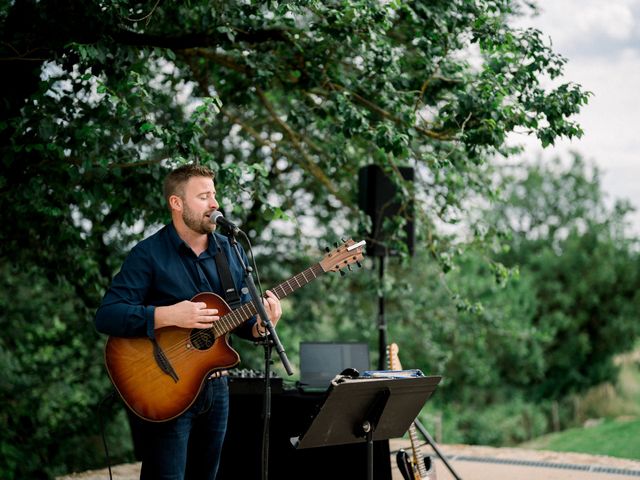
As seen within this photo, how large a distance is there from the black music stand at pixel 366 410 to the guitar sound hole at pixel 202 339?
58cm

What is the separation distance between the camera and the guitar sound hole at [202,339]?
11.7 ft

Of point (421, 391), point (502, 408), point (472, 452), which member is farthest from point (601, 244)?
point (421, 391)

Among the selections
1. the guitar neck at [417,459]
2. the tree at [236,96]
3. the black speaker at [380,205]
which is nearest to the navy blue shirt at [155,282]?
the tree at [236,96]

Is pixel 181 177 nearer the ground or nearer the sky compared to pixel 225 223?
nearer the sky


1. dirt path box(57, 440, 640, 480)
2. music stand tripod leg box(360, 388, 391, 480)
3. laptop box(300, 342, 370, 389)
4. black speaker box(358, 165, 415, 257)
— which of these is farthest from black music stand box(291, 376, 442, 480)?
black speaker box(358, 165, 415, 257)

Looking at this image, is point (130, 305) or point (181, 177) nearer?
point (130, 305)

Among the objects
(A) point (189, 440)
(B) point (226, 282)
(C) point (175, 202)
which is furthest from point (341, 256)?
(A) point (189, 440)

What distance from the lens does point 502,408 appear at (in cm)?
2141

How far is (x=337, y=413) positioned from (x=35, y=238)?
4.36 meters

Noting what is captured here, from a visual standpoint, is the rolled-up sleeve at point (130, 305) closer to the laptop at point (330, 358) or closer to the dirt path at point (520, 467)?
the laptop at point (330, 358)

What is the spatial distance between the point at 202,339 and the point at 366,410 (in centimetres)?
82

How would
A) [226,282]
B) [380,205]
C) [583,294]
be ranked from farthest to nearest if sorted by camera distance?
[583,294] → [380,205] → [226,282]

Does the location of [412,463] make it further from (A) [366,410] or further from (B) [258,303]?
(B) [258,303]

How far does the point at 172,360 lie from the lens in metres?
3.56
